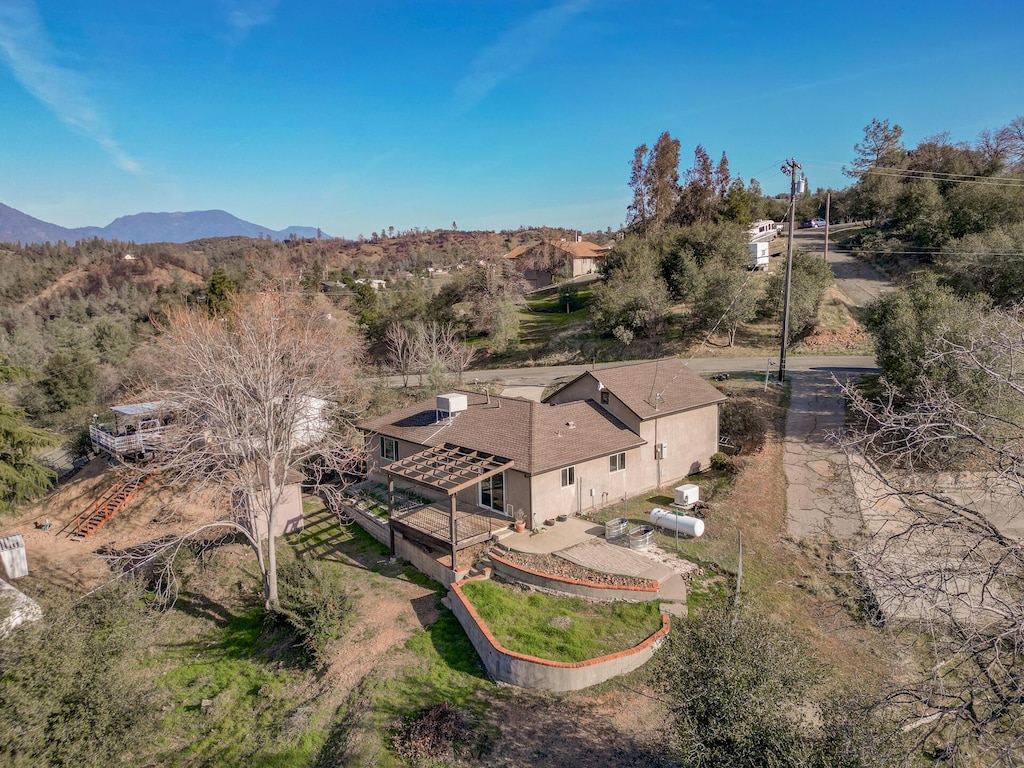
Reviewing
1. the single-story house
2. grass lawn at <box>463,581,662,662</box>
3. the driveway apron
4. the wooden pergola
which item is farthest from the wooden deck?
the driveway apron

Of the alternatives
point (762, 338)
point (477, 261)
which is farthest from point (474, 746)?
point (477, 261)

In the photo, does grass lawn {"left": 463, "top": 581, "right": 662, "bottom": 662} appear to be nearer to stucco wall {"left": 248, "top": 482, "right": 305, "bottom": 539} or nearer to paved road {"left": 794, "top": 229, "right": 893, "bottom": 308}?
stucco wall {"left": 248, "top": 482, "right": 305, "bottom": 539}

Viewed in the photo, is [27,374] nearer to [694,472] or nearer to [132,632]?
[132,632]

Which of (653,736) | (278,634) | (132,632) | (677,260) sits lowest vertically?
(278,634)

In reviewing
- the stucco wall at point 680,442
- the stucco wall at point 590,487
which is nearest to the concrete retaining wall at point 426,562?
the stucco wall at point 590,487

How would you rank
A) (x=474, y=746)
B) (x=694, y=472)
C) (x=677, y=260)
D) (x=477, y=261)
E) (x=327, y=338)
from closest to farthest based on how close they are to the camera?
(x=474, y=746), (x=694, y=472), (x=327, y=338), (x=677, y=260), (x=477, y=261)

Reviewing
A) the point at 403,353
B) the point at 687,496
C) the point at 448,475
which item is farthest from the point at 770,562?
the point at 403,353

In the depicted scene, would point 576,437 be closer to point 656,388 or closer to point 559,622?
point 656,388
